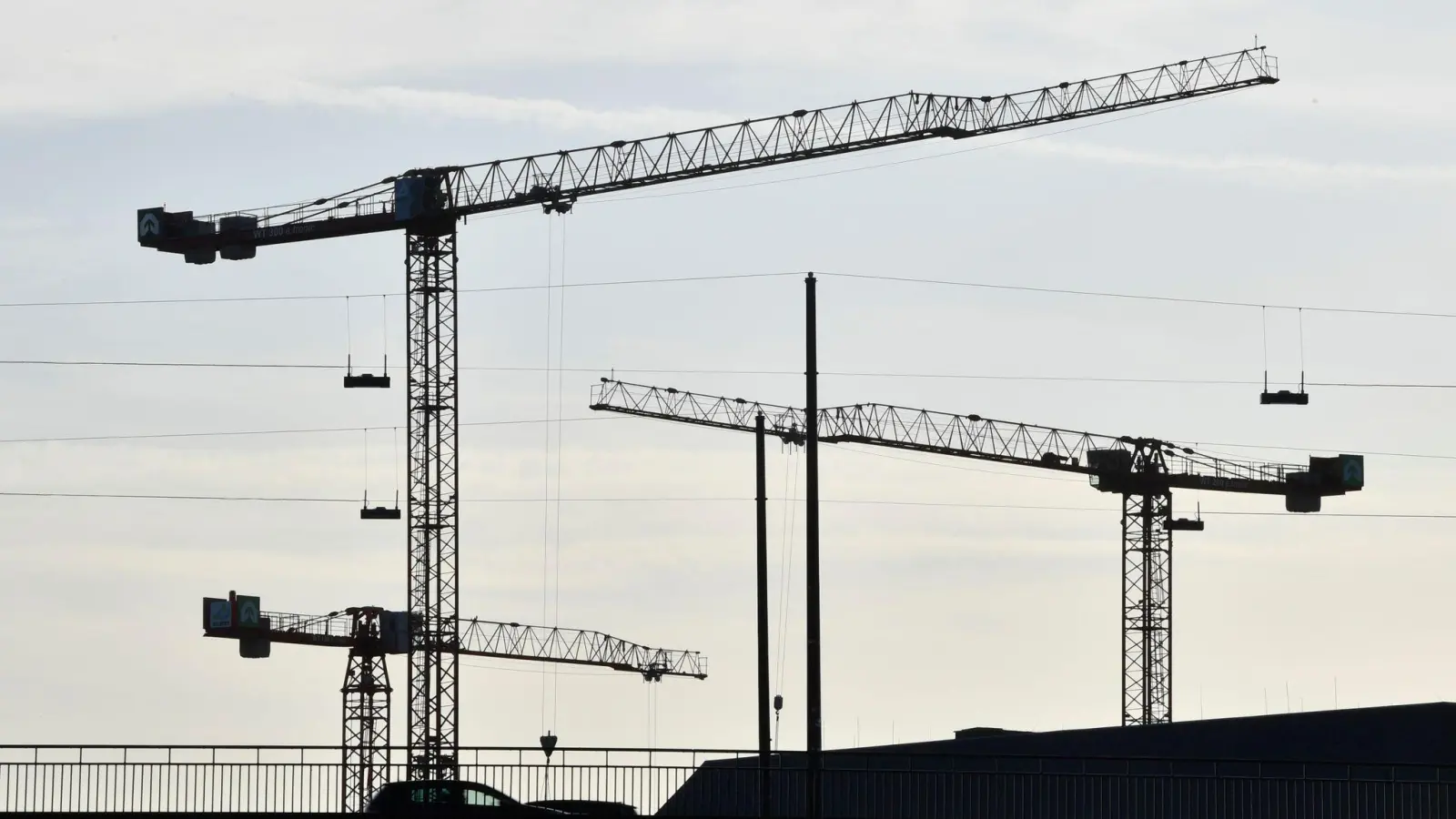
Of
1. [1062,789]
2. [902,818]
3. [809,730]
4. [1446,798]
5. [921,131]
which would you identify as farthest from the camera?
[921,131]

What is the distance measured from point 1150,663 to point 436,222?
50026mm

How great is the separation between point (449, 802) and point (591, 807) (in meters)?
4.32

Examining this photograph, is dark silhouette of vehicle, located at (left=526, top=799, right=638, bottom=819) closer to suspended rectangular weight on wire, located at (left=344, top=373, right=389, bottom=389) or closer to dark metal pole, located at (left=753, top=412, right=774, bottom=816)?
dark metal pole, located at (left=753, top=412, right=774, bottom=816)

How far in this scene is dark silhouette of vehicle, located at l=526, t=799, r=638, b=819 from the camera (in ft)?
173

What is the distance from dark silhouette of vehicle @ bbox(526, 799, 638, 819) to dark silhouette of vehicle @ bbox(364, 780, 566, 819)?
1325 millimetres

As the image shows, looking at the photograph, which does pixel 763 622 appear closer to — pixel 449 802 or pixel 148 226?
pixel 449 802

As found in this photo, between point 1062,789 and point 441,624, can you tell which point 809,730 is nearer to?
point 1062,789

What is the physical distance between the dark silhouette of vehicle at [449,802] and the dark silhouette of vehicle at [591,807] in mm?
1325

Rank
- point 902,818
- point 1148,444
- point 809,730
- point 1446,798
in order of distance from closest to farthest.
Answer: point 809,730, point 1446,798, point 902,818, point 1148,444

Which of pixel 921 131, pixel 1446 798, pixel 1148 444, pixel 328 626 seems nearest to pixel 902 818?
pixel 1446 798

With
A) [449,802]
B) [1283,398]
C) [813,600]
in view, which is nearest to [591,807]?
[449,802]

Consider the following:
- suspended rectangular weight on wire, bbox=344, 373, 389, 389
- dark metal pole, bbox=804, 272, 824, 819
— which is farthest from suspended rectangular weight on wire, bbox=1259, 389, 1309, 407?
dark metal pole, bbox=804, 272, 824, 819

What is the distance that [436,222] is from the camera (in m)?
114

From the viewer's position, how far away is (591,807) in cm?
5416
